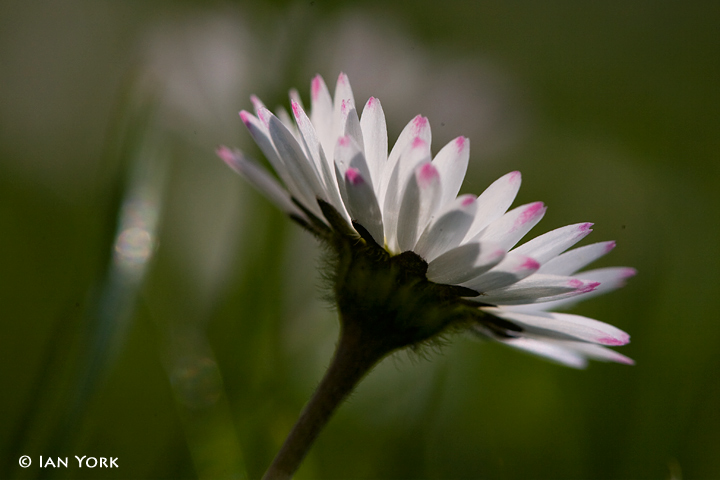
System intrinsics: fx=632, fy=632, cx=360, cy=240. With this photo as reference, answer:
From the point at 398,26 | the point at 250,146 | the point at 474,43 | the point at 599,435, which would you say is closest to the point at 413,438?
the point at 599,435

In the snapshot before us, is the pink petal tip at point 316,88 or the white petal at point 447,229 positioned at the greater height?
the pink petal tip at point 316,88

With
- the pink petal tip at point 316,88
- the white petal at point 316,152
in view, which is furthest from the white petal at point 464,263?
the pink petal tip at point 316,88

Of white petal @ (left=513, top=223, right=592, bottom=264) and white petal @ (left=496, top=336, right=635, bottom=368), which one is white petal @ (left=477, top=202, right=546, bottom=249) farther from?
white petal @ (left=496, top=336, right=635, bottom=368)

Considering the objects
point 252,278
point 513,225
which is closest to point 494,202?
point 513,225

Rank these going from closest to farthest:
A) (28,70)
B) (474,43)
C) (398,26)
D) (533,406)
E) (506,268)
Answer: (506,268), (533,406), (28,70), (398,26), (474,43)

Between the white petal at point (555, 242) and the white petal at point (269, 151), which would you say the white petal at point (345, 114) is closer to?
the white petal at point (269, 151)

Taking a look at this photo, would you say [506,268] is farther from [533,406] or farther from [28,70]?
[28,70]

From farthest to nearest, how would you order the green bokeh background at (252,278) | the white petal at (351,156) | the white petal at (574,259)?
1. the green bokeh background at (252,278)
2. the white petal at (574,259)
3. the white petal at (351,156)

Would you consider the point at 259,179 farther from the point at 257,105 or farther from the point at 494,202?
the point at 494,202

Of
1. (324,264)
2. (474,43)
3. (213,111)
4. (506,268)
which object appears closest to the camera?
(506,268)
